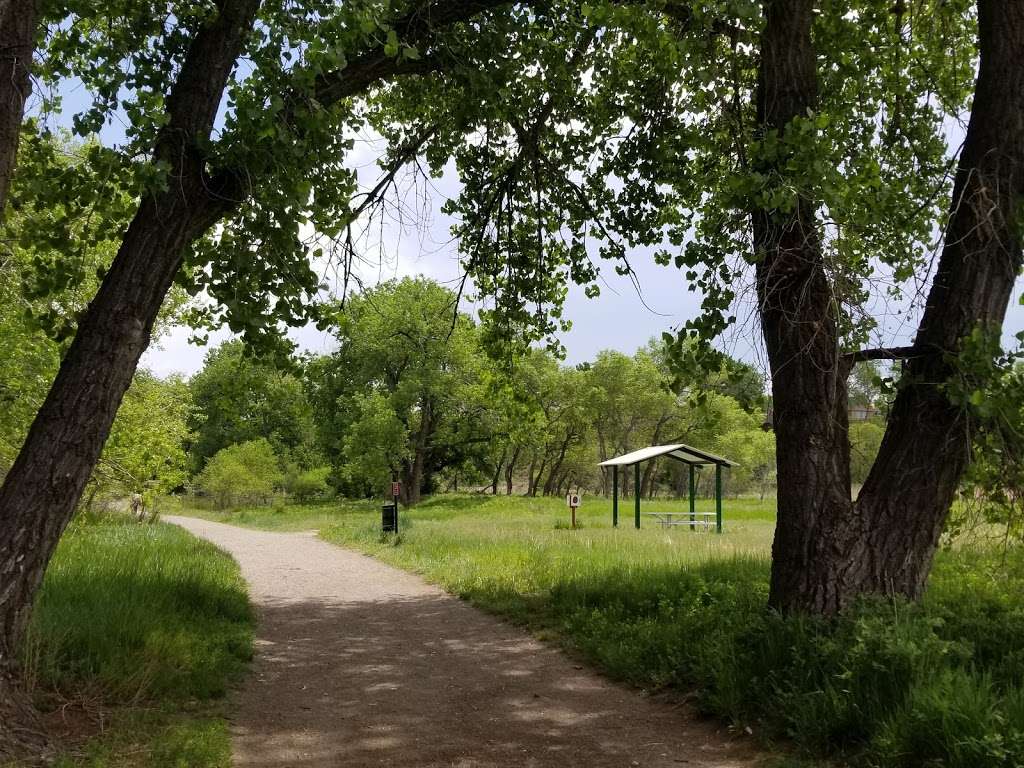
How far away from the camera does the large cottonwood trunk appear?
6.05 m

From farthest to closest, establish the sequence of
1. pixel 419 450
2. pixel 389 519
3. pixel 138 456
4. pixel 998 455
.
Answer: pixel 419 450, pixel 389 519, pixel 138 456, pixel 998 455

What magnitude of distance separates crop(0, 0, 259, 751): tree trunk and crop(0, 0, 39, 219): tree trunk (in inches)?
31.8

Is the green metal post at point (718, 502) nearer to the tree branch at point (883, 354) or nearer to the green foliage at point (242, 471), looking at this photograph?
the tree branch at point (883, 354)

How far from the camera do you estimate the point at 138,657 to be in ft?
20.3

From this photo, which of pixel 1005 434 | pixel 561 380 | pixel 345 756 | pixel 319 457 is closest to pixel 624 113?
pixel 1005 434

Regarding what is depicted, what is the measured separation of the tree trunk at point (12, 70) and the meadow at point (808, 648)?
5.79 metres

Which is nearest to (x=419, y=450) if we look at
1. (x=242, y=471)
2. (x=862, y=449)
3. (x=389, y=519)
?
(x=242, y=471)

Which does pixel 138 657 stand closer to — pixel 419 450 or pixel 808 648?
pixel 808 648

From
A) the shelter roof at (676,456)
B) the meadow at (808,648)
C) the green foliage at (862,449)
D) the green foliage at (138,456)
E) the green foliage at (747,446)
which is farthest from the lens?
the green foliage at (747,446)

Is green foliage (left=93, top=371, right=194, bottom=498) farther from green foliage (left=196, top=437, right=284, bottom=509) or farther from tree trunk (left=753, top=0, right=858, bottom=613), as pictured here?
green foliage (left=196, top=437, right=284, bottom=509)

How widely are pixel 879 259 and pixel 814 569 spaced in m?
3.19

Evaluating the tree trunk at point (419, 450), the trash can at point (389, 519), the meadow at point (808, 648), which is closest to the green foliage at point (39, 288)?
the meadow at point (808, 648)

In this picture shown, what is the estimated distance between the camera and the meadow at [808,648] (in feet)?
14.4

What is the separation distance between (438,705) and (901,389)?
14.4 ft
